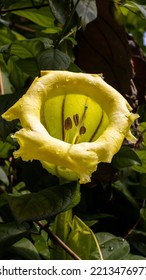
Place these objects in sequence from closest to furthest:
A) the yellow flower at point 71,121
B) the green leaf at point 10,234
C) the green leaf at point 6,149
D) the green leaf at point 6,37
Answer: the yellow flower at point 71,121
the green leaf at point 10,234
the green leaf at point 6,149
the green leaf at point 6,37

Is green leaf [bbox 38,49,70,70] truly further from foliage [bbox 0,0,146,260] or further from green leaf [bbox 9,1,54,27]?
green leaf [bbox 9,1,54,27]

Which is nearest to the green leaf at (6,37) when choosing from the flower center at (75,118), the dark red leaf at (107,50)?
the dark red leaf at (107,50)

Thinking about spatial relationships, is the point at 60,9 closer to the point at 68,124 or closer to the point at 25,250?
the point at 68,124

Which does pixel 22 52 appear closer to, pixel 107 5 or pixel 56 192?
pixel 107 5

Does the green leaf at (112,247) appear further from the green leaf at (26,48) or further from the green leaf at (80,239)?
the green leaf at (26,48)

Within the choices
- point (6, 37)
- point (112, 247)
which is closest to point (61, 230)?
point (112, 247)
